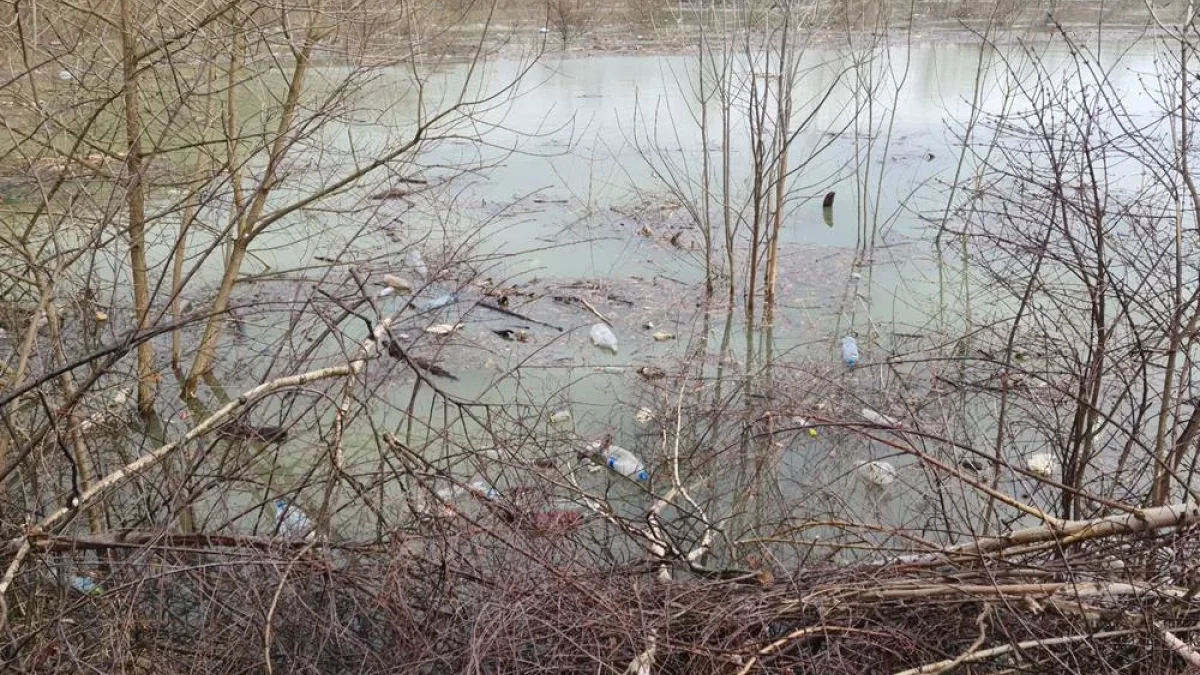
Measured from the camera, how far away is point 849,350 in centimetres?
498

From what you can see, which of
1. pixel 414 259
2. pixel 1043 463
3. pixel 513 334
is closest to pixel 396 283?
pixel 414 259

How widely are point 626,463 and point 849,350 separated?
1.81 metres

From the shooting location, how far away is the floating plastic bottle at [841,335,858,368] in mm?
4814

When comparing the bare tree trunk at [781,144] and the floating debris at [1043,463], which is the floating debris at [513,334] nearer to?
the bare tree trunk at [781,144]

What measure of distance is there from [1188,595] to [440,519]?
151cm

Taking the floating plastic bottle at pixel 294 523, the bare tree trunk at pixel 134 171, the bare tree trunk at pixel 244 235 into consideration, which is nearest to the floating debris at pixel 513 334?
the bare tree trunk at pixel 244 235

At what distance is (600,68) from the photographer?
518 inches

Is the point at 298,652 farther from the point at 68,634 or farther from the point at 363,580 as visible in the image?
the point at 68,634

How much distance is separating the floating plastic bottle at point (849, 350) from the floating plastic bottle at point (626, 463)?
1507 mm

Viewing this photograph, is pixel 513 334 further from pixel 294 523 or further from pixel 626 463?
pixel 294 523

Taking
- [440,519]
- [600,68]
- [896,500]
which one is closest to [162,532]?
[440,519]

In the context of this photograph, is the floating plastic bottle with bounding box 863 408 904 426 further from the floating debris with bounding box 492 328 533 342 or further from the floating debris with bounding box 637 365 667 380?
the floating debris with bounding box 492 328 533 342

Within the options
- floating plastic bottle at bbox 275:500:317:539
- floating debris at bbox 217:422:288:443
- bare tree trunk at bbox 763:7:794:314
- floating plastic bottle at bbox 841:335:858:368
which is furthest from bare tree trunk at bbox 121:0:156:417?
floating plastic bottle at bbox 841:335:858:368

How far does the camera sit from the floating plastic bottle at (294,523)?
2221mm
